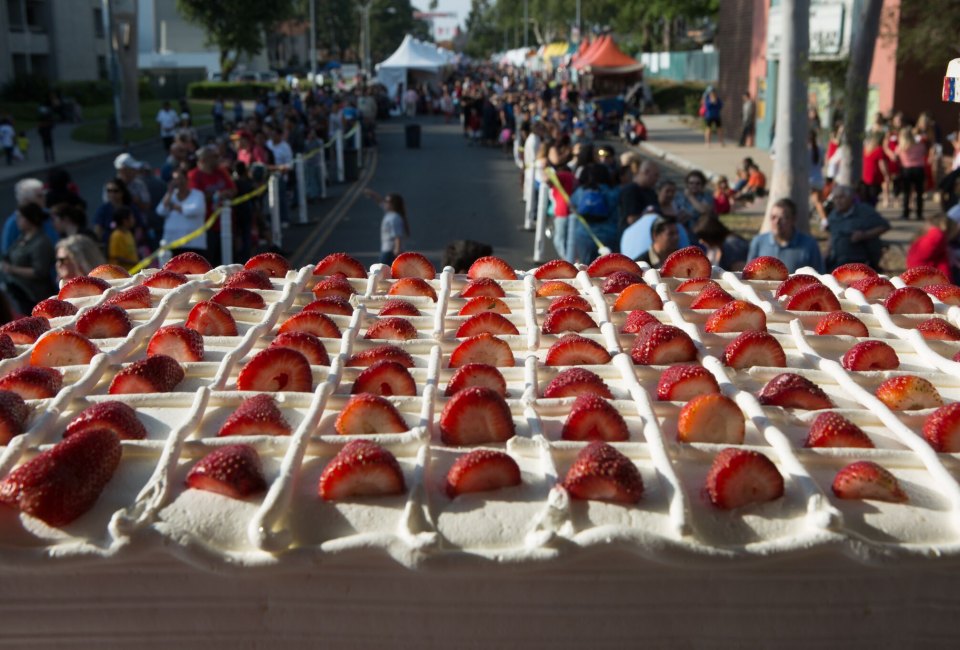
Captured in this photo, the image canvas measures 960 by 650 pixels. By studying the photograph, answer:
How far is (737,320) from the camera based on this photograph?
148 inches

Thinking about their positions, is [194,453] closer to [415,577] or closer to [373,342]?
[415,577]

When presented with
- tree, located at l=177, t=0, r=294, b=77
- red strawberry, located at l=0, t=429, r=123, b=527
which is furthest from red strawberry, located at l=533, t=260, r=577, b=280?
tree, located at l=177, t=0, r=294, b=77

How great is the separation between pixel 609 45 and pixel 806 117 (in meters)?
32.9

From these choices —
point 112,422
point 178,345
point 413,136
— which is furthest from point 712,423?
point 413,136

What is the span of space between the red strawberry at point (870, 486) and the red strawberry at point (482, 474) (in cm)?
84

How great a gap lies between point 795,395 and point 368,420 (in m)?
1.31

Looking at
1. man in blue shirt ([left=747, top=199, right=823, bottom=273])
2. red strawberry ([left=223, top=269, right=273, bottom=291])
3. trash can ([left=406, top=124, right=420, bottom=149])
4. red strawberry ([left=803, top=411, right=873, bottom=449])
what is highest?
red strawberry ([left=223, top=269, right=273, bottom=291])

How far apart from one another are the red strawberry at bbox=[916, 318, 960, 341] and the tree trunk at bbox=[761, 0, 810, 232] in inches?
379

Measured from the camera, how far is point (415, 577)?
2.41m

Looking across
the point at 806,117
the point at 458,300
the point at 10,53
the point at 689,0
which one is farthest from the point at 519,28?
the point at 458,300

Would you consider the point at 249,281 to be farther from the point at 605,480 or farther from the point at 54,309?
the point at 605,480

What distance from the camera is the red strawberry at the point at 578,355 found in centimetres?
341

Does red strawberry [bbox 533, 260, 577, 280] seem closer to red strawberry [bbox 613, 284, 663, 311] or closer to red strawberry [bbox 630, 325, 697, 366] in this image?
red strawberry [bbox 613, 284, 663, 311]

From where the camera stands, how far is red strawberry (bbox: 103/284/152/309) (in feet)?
13.4
